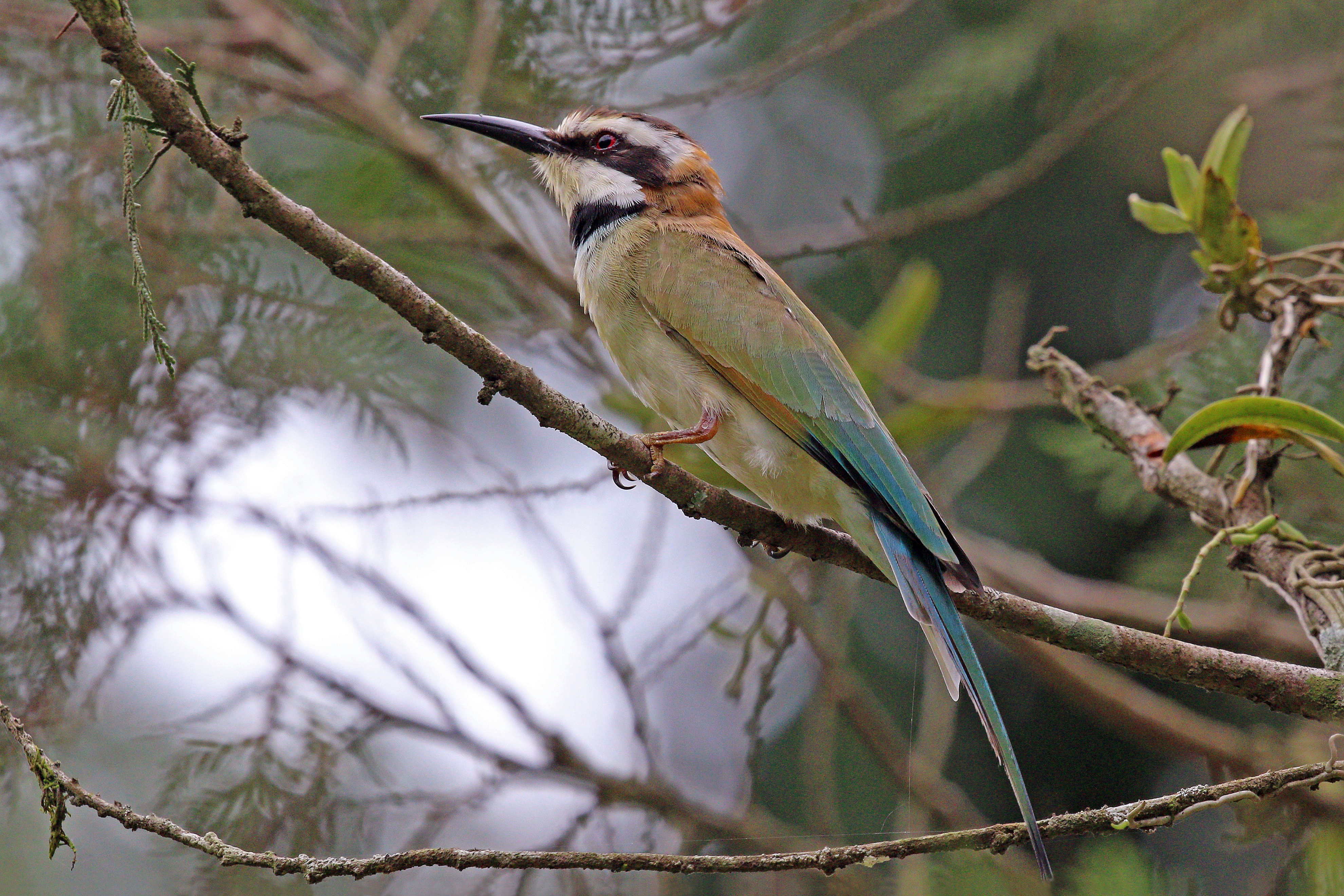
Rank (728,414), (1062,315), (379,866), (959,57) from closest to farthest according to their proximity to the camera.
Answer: (379,866) < (728,414) < (959,57) < (1062,315)

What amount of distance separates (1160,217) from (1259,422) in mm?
553

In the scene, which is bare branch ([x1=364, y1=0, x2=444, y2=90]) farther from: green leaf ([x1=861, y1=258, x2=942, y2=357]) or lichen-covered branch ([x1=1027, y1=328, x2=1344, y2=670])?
lichen-covered branch ([x1=1027, y1=328, x2=1344, y2=670])

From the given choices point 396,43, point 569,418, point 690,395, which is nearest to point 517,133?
point 396,43

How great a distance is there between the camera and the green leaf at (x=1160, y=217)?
2.26 m

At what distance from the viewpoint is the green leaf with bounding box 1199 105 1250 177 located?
2150mm

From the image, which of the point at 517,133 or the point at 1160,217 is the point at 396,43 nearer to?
the point at 517,133

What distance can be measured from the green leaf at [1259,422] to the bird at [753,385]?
Result: 48 cm

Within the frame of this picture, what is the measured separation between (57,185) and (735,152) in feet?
10.1

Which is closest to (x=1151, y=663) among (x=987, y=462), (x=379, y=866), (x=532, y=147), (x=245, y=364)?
(x=379, y=866)

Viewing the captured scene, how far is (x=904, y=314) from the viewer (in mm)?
2832

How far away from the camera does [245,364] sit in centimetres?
307

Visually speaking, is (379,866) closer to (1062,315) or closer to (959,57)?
(959,57)

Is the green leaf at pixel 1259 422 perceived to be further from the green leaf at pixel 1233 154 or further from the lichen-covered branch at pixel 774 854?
the lichen-covered branch at pixel 774 854

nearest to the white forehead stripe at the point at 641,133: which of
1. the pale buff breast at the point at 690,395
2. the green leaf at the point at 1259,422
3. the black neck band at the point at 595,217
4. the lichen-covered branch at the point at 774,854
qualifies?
the black neck band at the point at 595,217
